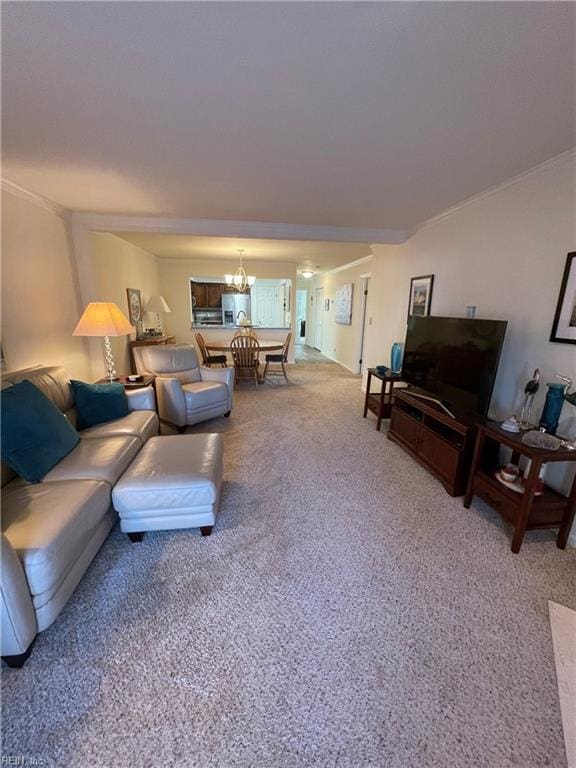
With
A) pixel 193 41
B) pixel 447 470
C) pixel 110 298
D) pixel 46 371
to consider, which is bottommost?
pixel 447 470

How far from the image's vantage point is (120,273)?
4605 millimetres

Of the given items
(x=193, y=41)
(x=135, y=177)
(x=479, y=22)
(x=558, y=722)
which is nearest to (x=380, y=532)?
(x=558, y=722)

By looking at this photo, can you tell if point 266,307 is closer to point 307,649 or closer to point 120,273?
point 120,273

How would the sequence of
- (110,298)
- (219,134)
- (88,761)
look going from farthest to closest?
(110,298) → (219,134) → (88,761)

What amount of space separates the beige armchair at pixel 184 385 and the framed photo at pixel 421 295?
94.4 inches

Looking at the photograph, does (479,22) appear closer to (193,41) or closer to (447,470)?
(193,41)

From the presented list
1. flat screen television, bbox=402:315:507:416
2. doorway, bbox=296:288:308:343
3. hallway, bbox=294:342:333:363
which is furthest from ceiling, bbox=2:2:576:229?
doorway, bbox=296:288:308:343

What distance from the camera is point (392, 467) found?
278cm

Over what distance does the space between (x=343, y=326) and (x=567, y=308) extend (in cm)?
529

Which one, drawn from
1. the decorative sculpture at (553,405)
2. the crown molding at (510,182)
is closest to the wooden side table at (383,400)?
the decorative sculpture at (553,405)

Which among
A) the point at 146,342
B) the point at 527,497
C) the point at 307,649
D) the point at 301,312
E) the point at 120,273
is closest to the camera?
the point at 307,649

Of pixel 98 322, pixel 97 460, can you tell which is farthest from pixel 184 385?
pixel 97 460

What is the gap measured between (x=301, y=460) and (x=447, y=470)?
47.9 inches

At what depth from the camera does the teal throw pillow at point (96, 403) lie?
244cm
